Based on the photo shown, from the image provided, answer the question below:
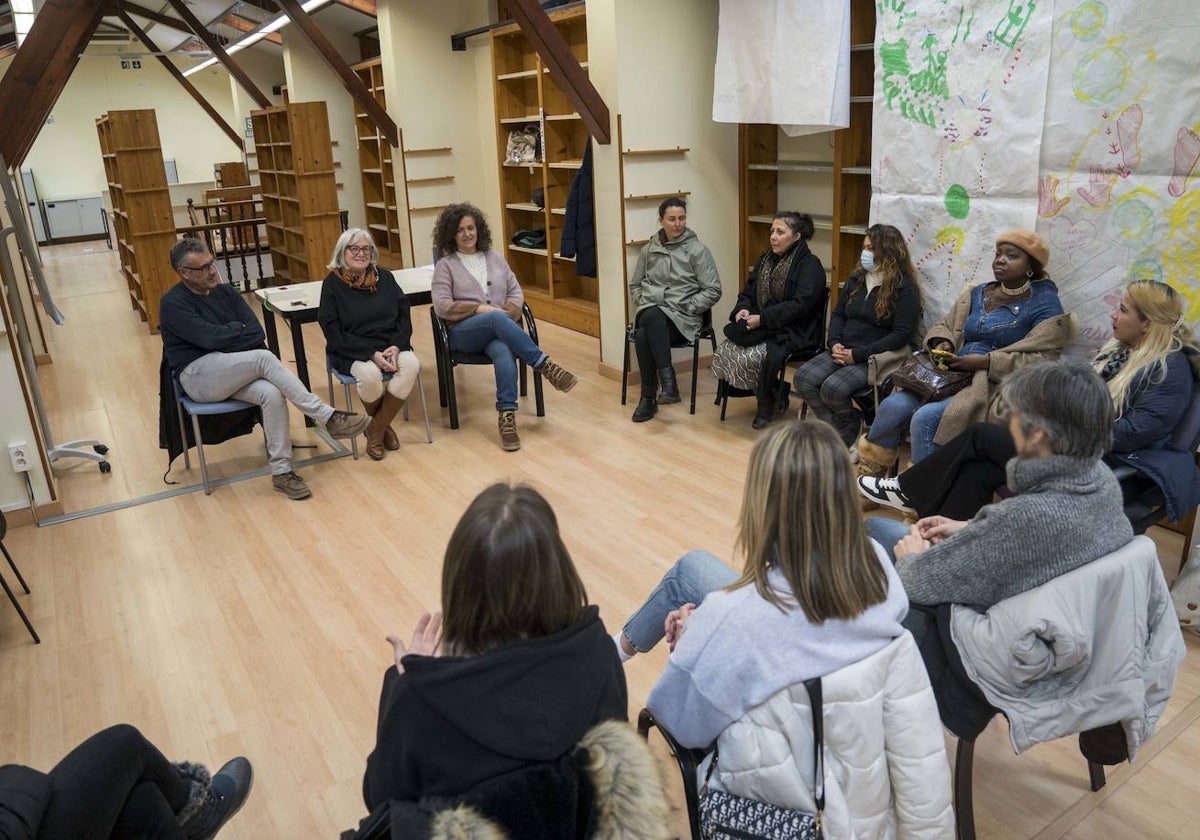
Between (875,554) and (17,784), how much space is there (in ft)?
4.75

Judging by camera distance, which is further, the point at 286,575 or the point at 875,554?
the point at 286,575

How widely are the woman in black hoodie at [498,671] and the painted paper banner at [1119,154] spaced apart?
8.96ft

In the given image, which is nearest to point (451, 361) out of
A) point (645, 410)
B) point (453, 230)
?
point (453, 230)

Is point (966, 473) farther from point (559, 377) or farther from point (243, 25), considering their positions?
point (243, 25)

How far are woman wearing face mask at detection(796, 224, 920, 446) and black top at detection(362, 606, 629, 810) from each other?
2881mm

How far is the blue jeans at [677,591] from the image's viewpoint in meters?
1.96

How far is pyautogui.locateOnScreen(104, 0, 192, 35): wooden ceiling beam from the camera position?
447 inches

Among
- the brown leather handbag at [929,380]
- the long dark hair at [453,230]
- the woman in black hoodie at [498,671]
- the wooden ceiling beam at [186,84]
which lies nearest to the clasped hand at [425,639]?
the woman in black hoodie at [498,671]

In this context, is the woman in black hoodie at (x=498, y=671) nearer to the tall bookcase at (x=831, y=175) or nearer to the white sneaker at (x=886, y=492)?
the white sneaker at (x=886, y=492)

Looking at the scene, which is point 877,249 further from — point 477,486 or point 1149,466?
point 477,486

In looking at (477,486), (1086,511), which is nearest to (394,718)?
(1086,511)

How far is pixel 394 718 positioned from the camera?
48.7 inches

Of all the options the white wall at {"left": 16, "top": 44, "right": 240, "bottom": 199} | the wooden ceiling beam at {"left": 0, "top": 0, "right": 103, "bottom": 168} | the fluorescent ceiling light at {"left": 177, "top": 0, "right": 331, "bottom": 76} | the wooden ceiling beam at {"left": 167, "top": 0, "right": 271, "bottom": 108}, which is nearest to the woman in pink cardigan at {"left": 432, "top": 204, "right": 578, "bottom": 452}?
the wooden ceiling beam at {"left": 0, "top": 0, "right": 103, "bottom": 168}

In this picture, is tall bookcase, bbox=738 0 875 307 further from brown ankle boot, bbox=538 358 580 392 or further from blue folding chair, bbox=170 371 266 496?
blue folding chair, bbox=170 371 266 496
